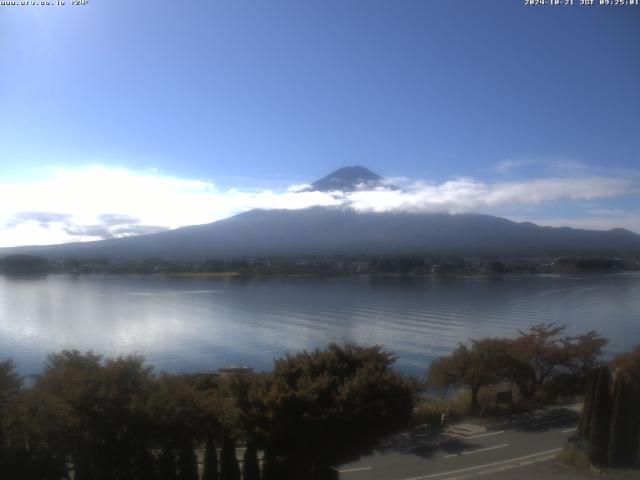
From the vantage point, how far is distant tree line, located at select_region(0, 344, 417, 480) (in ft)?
14.7

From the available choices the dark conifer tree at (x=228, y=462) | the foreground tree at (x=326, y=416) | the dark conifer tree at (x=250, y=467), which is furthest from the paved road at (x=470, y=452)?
the dark conifer tree at (x=228, y=462)

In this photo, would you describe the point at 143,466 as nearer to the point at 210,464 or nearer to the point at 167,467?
the point at 167,467

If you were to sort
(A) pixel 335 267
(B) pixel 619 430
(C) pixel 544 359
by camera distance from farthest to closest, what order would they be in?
(A) pixel 335 267
(C) pixel 544 359
(B) pixel 619 430

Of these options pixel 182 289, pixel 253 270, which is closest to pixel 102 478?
pixel 182 289

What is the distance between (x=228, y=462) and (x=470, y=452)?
297cm

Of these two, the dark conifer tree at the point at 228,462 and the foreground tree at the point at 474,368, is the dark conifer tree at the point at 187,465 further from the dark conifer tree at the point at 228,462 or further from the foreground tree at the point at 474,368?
the foreground tree at the point at 474,368

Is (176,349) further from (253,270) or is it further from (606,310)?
(253,270)

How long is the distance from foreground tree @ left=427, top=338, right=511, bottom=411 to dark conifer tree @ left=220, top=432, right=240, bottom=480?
528 cm

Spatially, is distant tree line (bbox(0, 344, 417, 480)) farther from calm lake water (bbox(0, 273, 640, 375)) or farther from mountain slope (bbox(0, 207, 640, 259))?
mountain slope (bbox(0, 207, 640, 259))

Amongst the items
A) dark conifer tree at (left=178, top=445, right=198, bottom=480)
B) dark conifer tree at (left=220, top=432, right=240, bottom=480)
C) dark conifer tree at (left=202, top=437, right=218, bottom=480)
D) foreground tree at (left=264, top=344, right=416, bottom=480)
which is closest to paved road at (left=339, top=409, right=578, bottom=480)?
foreground tree at (left=264, top=344, right=416, bottom=480)

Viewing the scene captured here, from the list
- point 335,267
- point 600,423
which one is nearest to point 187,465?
point 600,423

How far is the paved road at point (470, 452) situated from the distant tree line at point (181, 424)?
1009 millimetres

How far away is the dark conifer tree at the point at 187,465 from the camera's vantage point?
15.2 ft

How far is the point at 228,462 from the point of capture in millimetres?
4730
